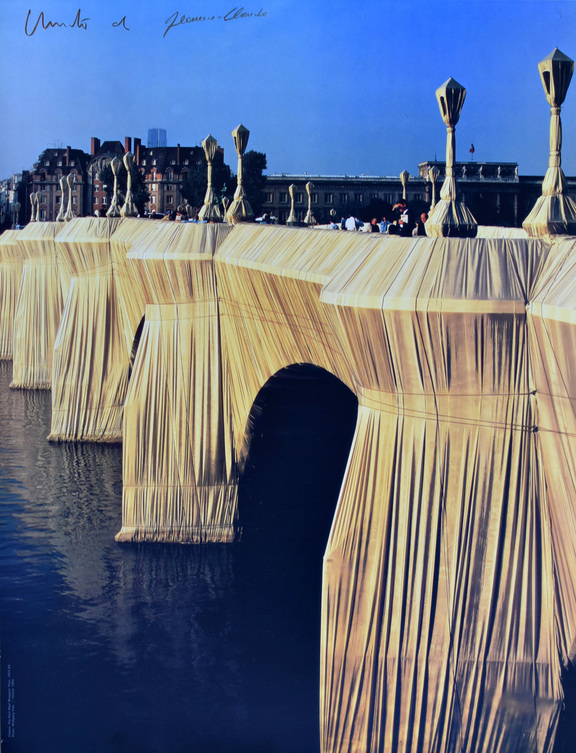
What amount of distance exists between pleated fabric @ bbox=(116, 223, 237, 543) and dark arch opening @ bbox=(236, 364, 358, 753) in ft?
2.46

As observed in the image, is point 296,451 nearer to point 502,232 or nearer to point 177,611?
point 177,611

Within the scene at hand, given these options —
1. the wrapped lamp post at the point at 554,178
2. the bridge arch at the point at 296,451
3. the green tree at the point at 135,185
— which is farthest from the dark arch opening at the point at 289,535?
the green tree at the point at 135,185

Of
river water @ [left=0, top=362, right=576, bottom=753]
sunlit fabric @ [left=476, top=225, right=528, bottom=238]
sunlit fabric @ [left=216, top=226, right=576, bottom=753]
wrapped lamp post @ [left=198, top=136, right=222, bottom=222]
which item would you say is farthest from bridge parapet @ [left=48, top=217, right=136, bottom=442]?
sunlit fabric @ [left=216, top=226, right=576, bottom=753]

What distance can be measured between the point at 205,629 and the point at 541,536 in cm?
929

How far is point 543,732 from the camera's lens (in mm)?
10164

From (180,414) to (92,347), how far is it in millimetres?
11207

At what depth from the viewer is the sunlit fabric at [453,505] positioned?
9703mm

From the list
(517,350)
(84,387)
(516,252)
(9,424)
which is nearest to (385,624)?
(517,350)

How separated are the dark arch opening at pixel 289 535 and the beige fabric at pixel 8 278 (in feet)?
94.6

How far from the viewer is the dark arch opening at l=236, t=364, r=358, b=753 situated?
15391mm

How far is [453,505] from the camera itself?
407 inches

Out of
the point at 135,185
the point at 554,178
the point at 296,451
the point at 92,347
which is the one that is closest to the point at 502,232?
the point at 554,178

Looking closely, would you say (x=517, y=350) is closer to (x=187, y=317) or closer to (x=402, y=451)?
(x=402, y=451)

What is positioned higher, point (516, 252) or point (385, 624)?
point (516, 252)
